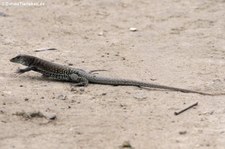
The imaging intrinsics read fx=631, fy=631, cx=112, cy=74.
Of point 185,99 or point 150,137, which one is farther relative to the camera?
point 185,99

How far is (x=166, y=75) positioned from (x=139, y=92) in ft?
3.31

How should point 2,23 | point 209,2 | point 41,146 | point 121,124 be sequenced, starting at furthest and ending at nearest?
point 209,2, point 2,23, point 121,124, point 41,146

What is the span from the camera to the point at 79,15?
44.4 ft

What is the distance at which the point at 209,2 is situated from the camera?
14.3m

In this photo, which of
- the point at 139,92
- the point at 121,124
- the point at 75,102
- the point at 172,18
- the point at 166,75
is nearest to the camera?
the point at 121,124

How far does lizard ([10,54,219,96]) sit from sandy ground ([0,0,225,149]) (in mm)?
119

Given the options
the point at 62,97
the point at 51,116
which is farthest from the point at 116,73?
the point at 51,116

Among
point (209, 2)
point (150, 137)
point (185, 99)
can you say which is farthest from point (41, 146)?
point (209, 2)

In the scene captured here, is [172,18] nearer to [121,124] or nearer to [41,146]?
[121,124]

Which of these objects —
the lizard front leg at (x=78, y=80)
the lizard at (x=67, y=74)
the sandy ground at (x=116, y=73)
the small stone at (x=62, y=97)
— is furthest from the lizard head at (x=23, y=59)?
the small stone at (x=62, y=97)

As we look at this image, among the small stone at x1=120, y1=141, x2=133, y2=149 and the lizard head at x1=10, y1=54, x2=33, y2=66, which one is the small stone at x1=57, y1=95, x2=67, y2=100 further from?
the small stone at x1=120, y1=141, x2=133, y2=149

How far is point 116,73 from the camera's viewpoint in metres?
9.59

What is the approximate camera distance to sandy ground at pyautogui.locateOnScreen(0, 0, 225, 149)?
22.9 ft

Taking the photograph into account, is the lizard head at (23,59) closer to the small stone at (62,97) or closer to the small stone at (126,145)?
the small stone at (62,97)
